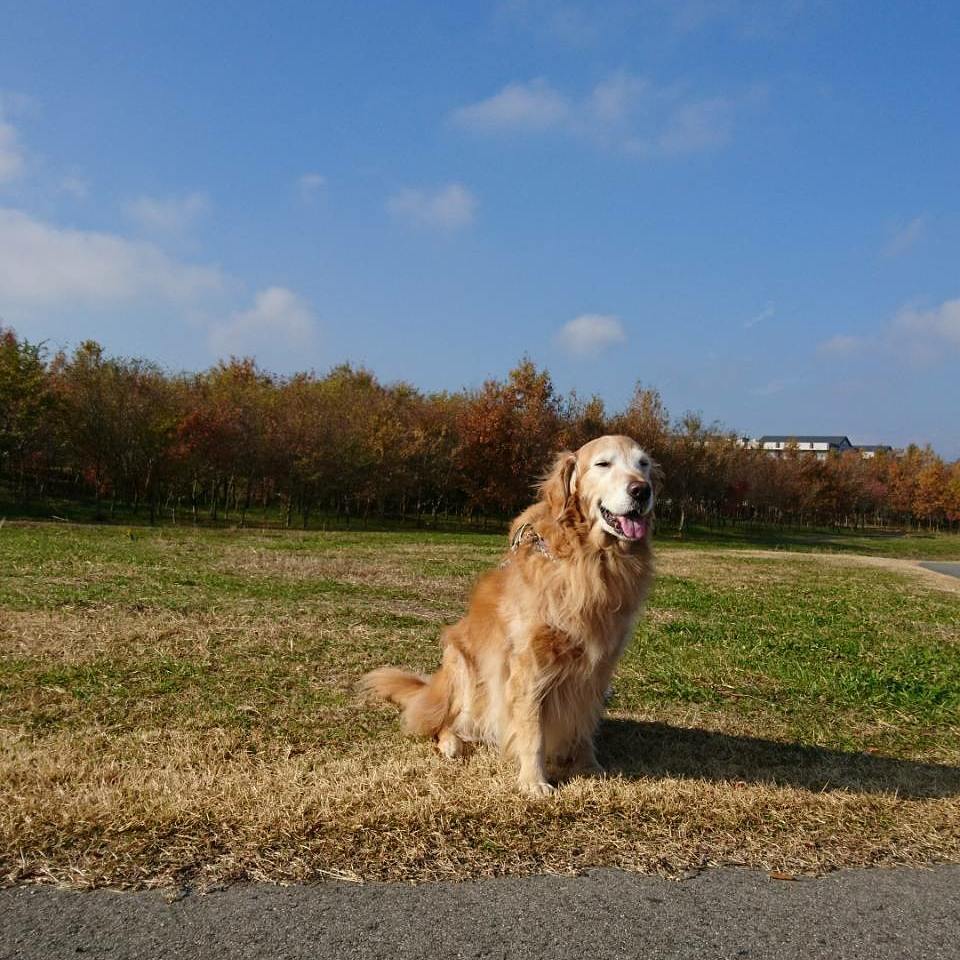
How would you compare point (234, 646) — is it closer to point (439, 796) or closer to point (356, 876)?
point (439, 796)

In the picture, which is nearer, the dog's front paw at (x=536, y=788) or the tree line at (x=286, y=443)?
the dog's front paw at (x=536, y=788)

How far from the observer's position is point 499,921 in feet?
9.93

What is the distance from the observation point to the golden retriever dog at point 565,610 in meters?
4.81

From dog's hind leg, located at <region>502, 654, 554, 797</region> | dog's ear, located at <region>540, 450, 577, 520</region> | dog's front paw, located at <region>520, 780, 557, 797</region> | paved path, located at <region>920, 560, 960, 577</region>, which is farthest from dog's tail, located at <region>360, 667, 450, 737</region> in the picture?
paved path, located at <region>920, 560, 960, 577</region>

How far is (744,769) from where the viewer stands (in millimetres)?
5379

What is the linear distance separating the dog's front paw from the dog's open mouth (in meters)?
1.51

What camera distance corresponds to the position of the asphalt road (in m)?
2.77

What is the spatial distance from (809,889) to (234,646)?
238 inches

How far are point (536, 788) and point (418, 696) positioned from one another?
Answer: 131 cm

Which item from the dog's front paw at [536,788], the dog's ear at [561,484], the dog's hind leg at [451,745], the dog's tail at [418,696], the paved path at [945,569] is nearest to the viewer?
the dog's front paw at [536,788]

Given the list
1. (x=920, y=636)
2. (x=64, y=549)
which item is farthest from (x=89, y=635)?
(x=920, y=636)

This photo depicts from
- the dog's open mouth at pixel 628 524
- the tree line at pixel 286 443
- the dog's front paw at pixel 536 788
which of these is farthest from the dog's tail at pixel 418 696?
the tree line at pixel 286 443

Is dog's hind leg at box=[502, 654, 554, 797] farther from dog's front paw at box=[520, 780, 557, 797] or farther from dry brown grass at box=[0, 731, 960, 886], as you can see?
dry brown grass at box=[0, 731, 960, 886]

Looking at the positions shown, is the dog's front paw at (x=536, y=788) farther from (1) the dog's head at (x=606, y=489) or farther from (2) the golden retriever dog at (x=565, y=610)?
(1) the dog's head at (x=606, y=489)
